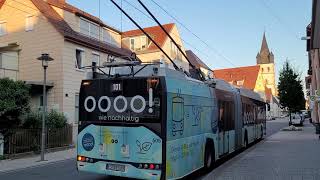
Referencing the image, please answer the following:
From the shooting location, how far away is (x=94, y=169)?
10148 mm

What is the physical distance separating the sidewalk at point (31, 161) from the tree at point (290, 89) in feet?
86.2

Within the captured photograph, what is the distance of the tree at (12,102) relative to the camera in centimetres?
1750

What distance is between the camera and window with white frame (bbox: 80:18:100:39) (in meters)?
31.1

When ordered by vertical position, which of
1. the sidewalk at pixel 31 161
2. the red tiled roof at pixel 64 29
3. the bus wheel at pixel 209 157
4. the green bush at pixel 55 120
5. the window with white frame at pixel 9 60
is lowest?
the sidewalk at pixel 31 161

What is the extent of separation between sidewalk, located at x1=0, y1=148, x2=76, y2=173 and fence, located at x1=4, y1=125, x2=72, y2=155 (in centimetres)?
78

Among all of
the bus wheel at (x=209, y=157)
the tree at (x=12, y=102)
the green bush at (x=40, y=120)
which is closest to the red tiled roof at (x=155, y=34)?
the green bush at (x=40, y=120)

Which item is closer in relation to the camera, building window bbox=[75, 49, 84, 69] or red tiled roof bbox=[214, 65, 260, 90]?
building window bbox=[75, 49, 84, 69]

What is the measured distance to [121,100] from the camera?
9.98 m

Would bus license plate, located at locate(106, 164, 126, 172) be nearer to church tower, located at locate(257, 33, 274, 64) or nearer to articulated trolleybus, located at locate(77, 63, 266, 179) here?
articulated trolleybus, located at locate(77, 63, 266, 179)

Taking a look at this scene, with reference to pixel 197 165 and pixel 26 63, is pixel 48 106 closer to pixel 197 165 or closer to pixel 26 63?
pixel 26 63

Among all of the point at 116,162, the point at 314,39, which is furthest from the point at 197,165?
the point at 314,39

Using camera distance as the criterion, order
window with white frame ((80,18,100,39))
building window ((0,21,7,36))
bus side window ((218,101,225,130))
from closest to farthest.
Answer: bus side window ((218,101,225,130)), window with white frame ((80,18,100,39)), building window ((0,21,7,36))

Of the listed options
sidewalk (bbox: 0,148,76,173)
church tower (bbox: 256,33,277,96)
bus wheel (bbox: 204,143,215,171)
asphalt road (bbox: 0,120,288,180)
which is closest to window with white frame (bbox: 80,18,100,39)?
sidewalk (bbox: 0,148,76,173)

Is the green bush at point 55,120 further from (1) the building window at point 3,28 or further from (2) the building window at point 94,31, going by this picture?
(1) the building window at point 3,28
